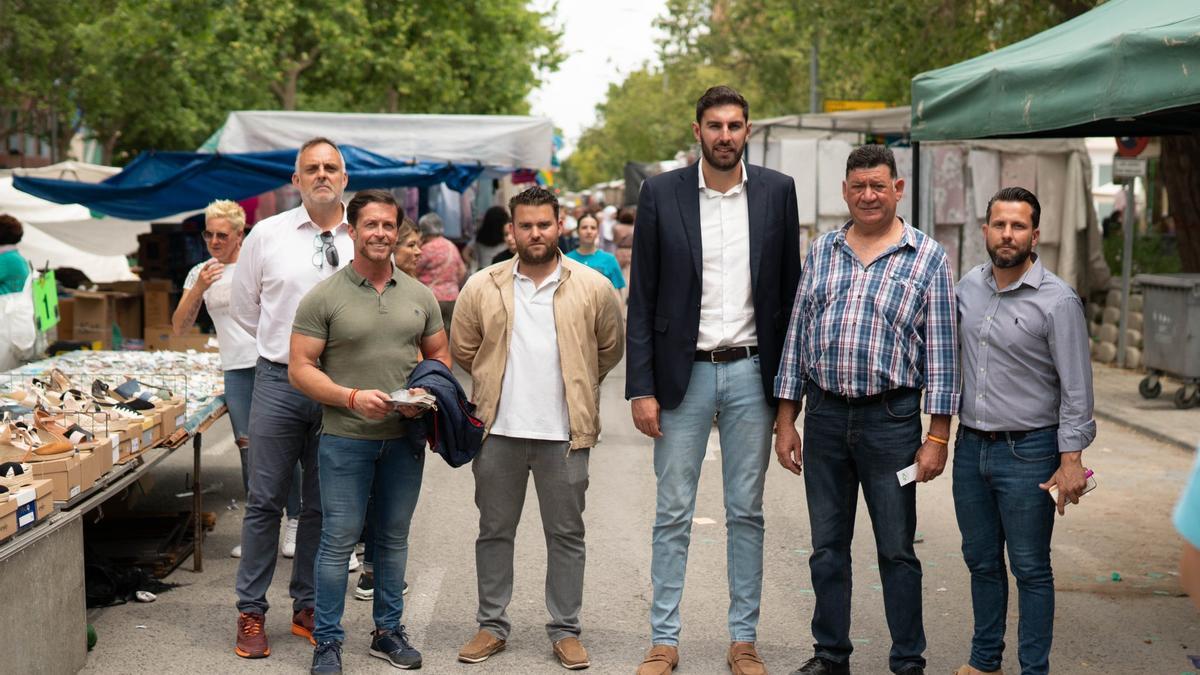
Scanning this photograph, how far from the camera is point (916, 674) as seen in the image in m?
5.51

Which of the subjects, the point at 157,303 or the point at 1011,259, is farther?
the point at 157,303

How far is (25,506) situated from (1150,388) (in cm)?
1225

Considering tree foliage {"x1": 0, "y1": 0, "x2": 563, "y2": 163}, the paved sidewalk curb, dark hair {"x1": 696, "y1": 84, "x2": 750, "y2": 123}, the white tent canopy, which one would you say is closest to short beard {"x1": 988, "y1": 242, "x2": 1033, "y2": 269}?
dark hair {"x1": 696, "y1": 84, "x2": 750, "y2": 123}

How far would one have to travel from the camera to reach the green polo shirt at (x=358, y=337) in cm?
552

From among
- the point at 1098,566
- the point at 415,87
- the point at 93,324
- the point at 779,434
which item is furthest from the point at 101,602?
the point at 415,87

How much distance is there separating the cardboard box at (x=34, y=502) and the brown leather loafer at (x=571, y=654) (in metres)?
2.11

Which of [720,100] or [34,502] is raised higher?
[720,100]

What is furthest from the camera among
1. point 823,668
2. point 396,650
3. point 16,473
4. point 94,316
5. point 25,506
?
point 94,316

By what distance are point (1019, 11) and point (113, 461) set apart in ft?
53.3

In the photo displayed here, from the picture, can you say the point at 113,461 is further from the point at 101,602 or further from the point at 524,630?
the point at 524,630

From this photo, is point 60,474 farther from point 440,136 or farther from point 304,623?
point 440,136

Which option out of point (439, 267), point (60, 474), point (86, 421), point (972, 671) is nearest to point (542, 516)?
point (972, 671)

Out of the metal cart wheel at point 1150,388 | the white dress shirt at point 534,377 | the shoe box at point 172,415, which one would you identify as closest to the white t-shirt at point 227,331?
the shoe box at point 172,415

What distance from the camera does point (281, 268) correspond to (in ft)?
20.1
